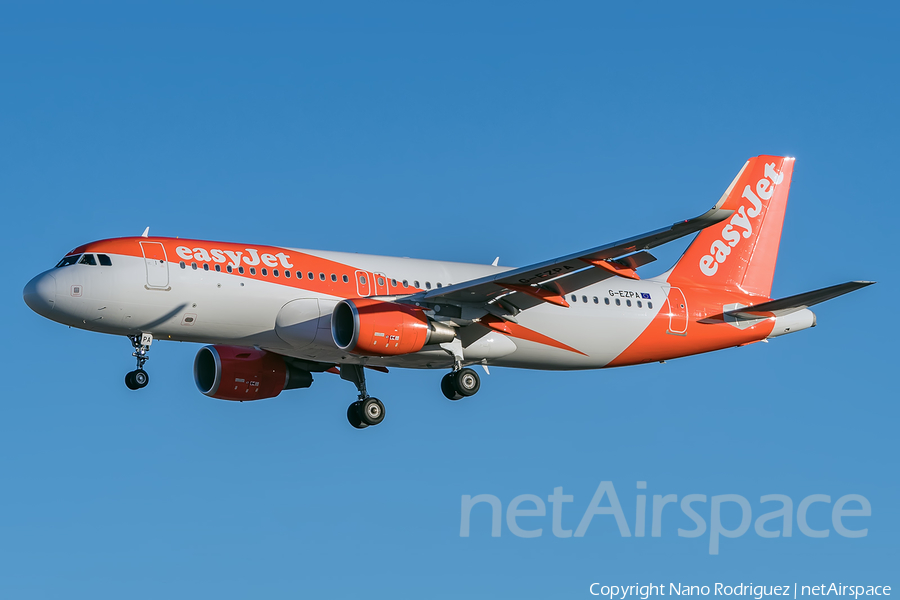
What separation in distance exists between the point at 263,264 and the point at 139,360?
417cm

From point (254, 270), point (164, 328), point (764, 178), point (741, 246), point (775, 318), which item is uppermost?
point (764, 178)

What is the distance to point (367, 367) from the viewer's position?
36.4 m

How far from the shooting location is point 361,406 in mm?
35156

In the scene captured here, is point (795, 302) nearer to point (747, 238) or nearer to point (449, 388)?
point (747, 238)

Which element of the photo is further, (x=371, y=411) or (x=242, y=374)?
(x=242, y=374)

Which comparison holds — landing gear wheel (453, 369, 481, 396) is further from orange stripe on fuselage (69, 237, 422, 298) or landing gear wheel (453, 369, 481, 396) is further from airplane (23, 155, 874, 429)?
orange stripe on fuselage (69, 237, 422, 298)

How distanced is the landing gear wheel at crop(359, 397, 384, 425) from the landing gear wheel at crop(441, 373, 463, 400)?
103 inches

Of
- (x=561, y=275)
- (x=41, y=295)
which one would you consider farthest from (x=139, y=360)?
(x=561, y=275)

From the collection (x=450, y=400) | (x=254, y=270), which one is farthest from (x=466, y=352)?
(x=254, y=270)

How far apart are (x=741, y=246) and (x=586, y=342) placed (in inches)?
320

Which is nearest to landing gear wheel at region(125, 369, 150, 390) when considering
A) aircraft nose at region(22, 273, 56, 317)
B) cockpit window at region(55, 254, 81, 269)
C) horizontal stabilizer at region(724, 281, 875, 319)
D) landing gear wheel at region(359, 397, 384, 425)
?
aircraft nose at region(22, 273, 56, 317)

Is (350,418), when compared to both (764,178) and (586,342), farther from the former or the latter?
(764,178)

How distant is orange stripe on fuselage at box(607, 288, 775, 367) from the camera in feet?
121

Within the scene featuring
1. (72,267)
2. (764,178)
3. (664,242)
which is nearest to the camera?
(664,242)
